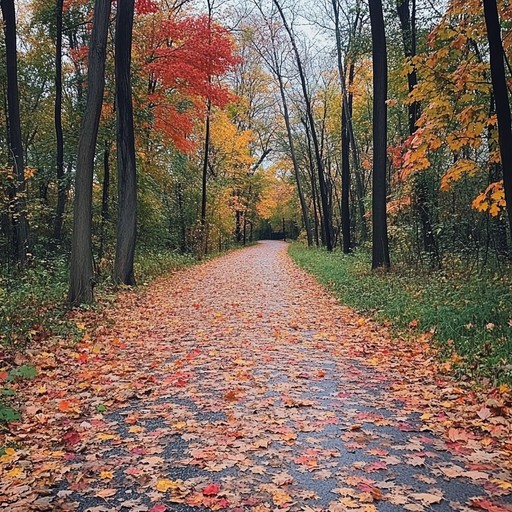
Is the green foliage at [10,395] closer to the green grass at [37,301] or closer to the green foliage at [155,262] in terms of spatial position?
the green grass at [37,301]

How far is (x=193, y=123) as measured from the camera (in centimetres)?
1925

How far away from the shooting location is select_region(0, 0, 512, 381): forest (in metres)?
8.03

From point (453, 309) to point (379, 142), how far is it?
6784mm

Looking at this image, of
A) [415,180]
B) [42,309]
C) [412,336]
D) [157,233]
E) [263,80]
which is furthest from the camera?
[263,80]

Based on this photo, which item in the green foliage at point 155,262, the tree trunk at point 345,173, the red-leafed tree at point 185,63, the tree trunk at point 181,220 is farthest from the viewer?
the tree trunk at point 181,220

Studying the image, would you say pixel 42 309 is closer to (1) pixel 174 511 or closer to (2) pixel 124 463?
(2) pixel 124 463

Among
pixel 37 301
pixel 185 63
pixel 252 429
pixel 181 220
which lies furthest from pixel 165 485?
pixel 181 220

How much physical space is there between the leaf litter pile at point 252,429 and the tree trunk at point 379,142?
600 cm

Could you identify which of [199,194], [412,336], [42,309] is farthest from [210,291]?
[199,194]

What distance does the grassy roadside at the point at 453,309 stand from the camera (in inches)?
220

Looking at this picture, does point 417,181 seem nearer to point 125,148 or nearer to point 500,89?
point 500,89

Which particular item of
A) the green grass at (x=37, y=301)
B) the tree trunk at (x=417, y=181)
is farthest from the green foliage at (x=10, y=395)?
the tree trunk at (x=417, y=181)

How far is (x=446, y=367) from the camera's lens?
18.3 ft

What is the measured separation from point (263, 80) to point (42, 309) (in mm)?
29348
